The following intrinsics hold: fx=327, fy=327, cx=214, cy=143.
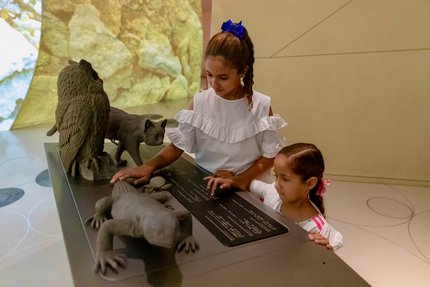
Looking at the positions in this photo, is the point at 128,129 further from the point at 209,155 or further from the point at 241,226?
the point at 241,226

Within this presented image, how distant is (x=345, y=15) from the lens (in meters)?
2.40

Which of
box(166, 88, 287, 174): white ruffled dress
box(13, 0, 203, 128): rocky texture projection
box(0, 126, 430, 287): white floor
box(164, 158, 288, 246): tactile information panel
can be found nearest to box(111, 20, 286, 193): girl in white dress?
box(166, 88, 287, 174): white ruffled dress

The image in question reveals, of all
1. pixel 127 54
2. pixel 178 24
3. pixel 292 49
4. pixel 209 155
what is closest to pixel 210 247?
pixel 209 155

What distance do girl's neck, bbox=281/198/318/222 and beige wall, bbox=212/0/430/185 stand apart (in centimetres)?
157

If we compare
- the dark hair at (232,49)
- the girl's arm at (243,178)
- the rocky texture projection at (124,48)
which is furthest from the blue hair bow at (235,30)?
the rocky texture projection at (124,48)

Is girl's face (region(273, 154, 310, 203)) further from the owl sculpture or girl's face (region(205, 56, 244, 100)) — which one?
the owl sculpture

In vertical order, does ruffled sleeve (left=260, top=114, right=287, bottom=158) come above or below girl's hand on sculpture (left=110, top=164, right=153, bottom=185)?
above

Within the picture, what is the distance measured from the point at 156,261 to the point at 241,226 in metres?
0.29

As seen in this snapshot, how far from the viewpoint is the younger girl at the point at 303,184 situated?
108 cm

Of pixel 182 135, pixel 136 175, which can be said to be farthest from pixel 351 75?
pixel 136 175

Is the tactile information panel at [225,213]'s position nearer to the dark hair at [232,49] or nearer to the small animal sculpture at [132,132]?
the small animal sculpture at [132,132]

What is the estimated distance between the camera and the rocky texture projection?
12.4 ft

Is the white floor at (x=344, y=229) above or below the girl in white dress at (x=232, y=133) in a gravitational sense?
below

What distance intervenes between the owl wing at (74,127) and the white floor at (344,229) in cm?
60
